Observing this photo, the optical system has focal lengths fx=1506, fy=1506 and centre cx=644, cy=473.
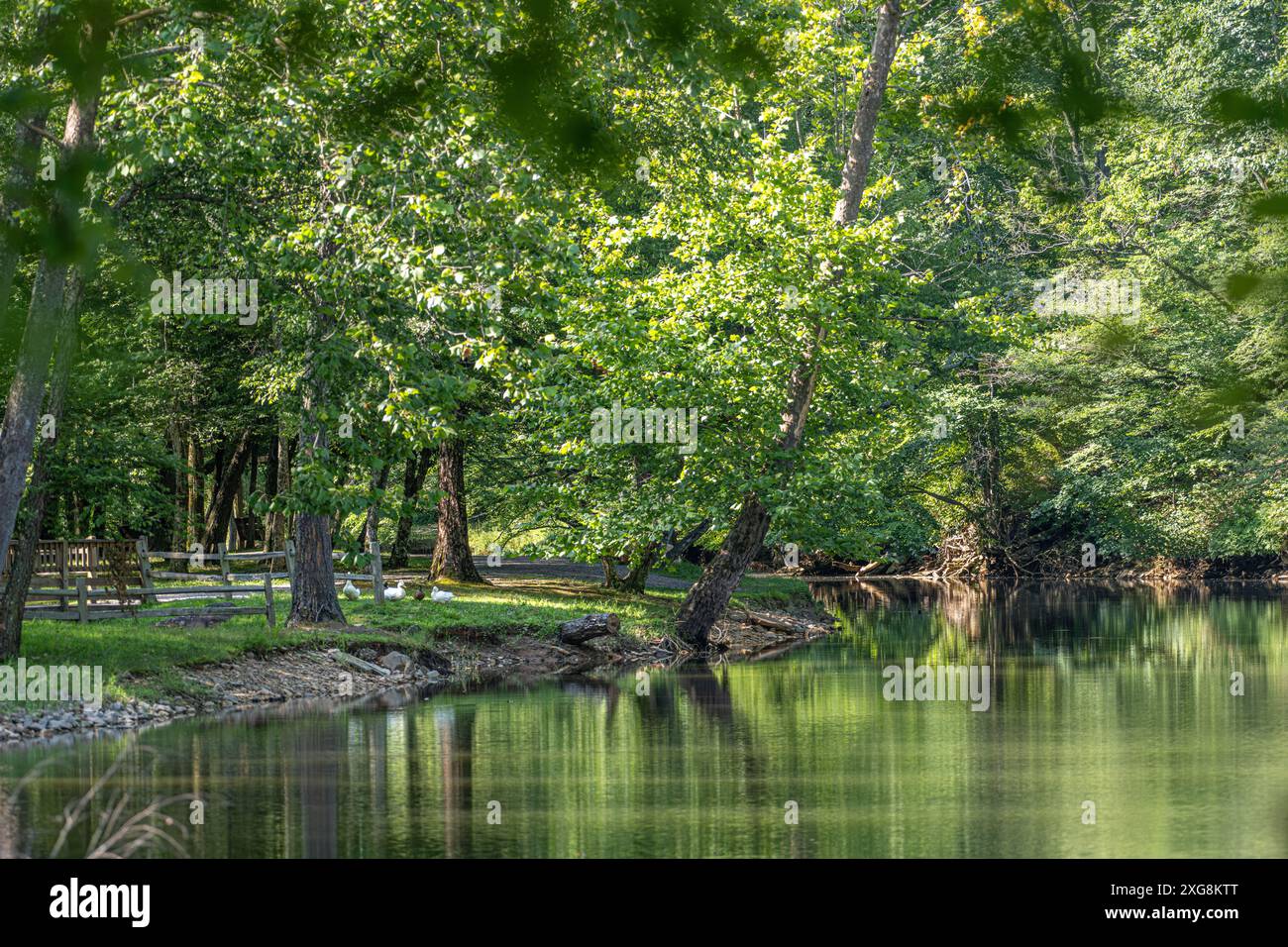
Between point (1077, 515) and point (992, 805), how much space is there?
154 ft

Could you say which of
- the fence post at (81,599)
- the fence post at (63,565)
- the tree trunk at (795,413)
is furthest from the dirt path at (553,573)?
the fence post at (81,599)

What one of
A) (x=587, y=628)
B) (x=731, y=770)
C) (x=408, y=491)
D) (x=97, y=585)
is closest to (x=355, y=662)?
(x=97, y=585)

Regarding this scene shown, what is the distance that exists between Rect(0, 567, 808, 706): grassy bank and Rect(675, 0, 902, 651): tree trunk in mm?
831

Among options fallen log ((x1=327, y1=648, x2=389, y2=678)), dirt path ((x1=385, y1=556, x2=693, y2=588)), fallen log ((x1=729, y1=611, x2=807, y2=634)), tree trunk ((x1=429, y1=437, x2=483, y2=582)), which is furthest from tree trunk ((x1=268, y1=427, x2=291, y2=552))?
fallen log ((x1=327, y1=648, x2=389, y2=678))

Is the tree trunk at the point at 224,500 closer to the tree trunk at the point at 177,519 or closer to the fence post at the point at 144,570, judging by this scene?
the tree trunk at the point at 177,519

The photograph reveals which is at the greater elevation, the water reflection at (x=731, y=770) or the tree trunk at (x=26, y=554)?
the tree trunk at (x=26, y=554)

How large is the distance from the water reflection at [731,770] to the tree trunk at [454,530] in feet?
32.7

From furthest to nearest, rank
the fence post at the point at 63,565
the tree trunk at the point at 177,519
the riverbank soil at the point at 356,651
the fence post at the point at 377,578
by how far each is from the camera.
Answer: the tree trunk at the point at 177,519
the fence post at the point at 377,578
the fence post at the point at 63,565
the riverbank soil at the point at 356,651

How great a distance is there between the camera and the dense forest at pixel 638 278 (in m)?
3.94

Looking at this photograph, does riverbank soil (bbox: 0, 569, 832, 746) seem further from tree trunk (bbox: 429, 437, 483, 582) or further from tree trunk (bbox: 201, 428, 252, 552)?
tree trunk (bbox: 201, 428, 252, 552)

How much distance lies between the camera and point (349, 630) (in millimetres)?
24016

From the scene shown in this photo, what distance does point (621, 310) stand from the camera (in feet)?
90.0

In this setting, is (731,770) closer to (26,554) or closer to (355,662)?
(26,554)

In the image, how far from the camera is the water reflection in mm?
10953
